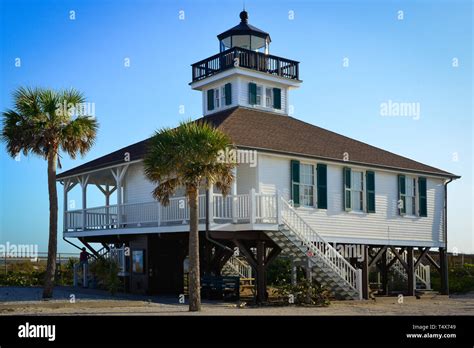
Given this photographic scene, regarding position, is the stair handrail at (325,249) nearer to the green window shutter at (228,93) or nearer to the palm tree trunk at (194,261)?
the palm tree trunk at (194,261)

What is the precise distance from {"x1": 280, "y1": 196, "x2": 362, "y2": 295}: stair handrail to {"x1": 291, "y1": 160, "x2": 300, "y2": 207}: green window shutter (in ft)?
3.78

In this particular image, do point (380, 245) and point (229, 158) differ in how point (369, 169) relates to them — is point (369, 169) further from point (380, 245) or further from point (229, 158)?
point (229, 158)

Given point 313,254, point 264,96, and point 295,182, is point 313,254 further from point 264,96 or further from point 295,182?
point 264,96

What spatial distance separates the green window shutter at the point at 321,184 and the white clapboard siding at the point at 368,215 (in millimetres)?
309

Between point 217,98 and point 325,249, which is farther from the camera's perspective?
point 217,98

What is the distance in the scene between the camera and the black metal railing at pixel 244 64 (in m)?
33.3

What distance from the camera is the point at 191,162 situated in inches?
832

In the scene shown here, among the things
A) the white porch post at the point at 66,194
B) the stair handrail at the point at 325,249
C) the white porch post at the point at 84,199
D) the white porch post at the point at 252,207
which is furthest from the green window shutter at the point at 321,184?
the white porch post at the point at 66,194

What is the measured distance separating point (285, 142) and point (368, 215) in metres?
5.03

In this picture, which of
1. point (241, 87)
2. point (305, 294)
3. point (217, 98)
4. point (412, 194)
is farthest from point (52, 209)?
point (412, 194)
